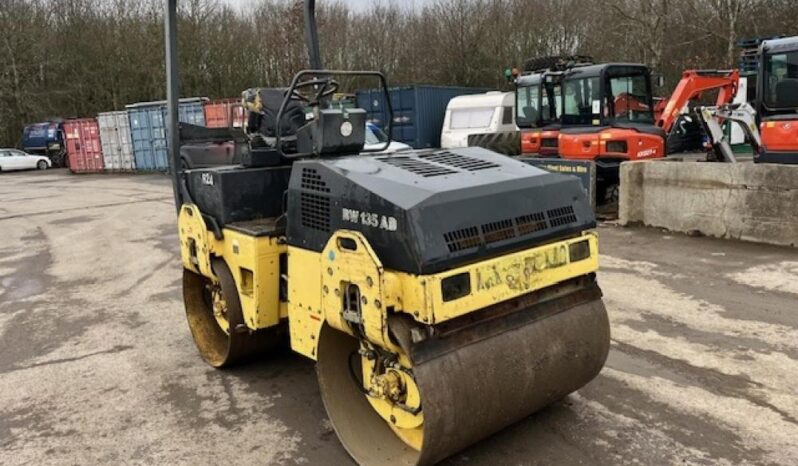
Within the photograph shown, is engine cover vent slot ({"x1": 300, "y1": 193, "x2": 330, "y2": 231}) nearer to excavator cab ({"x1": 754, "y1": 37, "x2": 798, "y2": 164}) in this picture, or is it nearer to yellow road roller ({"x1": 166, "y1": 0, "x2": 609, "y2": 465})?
yellow road roller ({"x1": 166, "y1": 0, "x2": 609, "y2": 465})

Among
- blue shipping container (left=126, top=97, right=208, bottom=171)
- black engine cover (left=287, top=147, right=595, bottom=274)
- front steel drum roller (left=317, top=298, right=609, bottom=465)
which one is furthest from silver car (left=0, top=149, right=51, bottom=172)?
front steel drum roller (left=317, top=298, right=609, bottom=465)

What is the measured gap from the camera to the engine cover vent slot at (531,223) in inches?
135

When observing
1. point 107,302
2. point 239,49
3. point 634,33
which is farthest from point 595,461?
point 239,49

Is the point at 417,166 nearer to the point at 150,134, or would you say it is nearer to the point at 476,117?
the point at 476,117

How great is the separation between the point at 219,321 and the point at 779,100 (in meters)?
8.59

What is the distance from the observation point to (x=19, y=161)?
103 feet

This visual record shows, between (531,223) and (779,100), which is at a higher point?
(779,100)

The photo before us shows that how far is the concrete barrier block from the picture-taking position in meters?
8.41

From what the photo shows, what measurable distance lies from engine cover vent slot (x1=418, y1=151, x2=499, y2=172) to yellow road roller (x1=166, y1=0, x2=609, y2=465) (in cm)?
1

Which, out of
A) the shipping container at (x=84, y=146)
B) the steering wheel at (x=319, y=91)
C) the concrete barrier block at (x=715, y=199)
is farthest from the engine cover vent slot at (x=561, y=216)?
the shipping container at (x=84, y=146)

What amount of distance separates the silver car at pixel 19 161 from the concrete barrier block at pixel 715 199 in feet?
99.1

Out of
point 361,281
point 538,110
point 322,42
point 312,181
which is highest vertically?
point 322,42

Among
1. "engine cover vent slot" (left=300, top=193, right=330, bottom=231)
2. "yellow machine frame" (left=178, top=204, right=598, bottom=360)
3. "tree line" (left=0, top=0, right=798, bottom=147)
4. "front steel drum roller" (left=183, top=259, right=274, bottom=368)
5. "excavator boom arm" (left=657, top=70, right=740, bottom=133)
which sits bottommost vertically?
"front steel drum roller" (left=183, top=259, right=274, bottom=368)

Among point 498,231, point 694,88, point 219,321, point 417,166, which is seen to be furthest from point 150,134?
point 498,231
